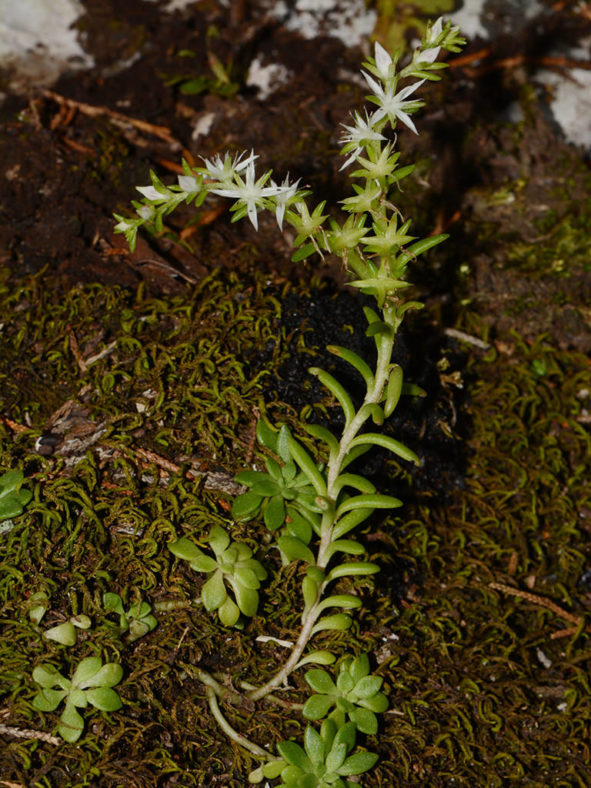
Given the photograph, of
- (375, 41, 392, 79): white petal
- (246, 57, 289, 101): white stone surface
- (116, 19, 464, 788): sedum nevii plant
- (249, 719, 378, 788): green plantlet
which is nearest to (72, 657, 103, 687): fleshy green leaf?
(116, 19, 464, 788): sedum nevii plant

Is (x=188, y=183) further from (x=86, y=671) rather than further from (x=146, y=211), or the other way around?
(x=86, y=671)

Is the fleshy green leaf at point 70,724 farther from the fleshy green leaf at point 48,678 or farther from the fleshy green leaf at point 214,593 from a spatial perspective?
the fleshy green leaf at point 214,593

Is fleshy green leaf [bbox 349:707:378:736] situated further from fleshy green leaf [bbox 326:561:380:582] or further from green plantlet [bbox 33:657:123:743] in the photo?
green plantlet [bbox 33:657:123:743]

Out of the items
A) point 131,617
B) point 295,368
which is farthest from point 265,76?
point 131,617

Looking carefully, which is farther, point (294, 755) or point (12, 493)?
point (12, 493)

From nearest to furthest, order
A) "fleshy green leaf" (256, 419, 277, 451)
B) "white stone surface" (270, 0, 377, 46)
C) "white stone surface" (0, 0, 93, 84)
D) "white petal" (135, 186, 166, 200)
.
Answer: "white petal" (135, 186, 166, 200) → "fleshy green leaf" (256, 419, 277, 451) → "white stone surface" (0, 0, 93, 84) → "white stone surface" (270, 0, 377, 46)

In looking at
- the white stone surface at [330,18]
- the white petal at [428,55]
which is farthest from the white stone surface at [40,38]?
the white petal at [428,55]

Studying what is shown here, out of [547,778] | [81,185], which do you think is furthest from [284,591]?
[81,185]
